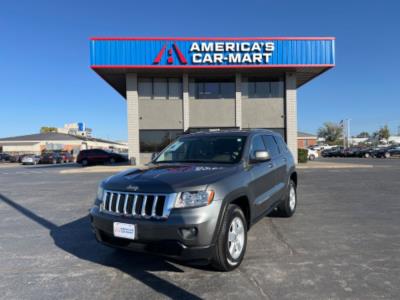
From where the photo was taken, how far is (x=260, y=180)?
458 cm

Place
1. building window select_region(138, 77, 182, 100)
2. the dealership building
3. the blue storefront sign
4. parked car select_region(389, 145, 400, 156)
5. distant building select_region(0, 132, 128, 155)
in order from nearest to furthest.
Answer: the blue storefront sign, the dealership building, building window select_region(138, 77, 182, 100), parked car select_region(389, 145, 400, 156), distant building select_region(0, 132, 128, 155)

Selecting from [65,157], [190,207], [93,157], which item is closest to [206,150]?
[190,207]

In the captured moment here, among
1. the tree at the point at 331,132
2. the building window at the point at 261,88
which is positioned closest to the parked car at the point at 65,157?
the building window at the point at 261,88

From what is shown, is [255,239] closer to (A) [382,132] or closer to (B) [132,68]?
(B) [132,68]

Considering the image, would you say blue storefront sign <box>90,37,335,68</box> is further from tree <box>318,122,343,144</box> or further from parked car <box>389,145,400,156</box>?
tree <box>318,122,343,144</box>

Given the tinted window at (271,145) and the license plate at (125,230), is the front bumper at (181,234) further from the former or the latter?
the tinted window at (271,145)

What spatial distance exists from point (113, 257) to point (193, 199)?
184cm

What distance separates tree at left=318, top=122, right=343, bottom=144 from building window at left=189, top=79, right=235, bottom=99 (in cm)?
9057

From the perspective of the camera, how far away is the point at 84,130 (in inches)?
Answer: 1977

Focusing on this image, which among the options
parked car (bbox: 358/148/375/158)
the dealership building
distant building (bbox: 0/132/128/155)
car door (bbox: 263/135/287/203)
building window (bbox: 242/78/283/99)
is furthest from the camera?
distant building (bbox: 0/132/128/155)

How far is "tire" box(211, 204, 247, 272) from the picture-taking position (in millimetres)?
3400

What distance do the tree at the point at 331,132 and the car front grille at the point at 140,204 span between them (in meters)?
109

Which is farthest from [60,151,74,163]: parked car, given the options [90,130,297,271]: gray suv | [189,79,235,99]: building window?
[90,130,297,271]: gray suv

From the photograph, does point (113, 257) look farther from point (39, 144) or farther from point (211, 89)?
point (39, 144)
